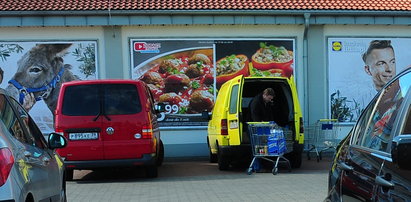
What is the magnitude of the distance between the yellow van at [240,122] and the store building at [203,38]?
2707 millimetres

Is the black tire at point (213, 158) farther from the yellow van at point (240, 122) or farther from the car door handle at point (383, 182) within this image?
the car door handle at point (383, 182)

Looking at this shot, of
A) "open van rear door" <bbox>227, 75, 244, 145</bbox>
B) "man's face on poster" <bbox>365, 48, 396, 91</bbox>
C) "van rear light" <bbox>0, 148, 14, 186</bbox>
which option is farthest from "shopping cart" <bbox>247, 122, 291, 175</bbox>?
"van rear light" <bbox>0, 148, 14, 186</bbox>

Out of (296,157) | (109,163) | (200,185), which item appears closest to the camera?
(200,185)

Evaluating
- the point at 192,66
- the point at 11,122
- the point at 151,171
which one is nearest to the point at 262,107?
the point at 151,171

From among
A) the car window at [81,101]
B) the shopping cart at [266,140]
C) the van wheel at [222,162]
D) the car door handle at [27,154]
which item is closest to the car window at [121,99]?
the car window at [81,101]

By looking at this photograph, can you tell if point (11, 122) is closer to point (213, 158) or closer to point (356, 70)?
point (213, 158)

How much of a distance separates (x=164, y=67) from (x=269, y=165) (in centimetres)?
443

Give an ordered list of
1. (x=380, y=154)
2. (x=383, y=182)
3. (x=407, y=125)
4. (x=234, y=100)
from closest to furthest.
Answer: (x=383, y=182) < (x=407, y=125) < (x=380, y=154) < (x=234, y=100)

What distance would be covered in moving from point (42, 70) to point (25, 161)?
10394mm

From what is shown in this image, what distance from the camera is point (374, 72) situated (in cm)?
1462

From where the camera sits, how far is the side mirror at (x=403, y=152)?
2312mm

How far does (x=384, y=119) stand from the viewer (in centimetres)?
337

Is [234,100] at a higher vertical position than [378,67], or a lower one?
lower

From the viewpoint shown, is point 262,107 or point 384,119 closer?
point 384,119
